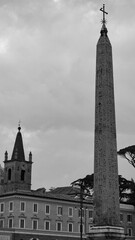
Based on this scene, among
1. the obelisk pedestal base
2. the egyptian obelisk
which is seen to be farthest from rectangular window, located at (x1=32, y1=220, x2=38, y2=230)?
the egyptian obelisk

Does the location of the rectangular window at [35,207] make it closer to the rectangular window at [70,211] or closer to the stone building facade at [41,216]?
the stone building facade at [41,216]

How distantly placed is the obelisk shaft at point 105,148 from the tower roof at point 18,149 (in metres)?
53.3

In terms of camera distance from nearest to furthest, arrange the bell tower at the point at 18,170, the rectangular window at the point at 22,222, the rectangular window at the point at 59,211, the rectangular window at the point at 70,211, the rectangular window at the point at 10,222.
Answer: the rectangular window at the point at 22,222 → the rectangular window at the point at 10,222 → the rectangular window at the point at 59,211 → the rectangular window at the point at 70,211 → the bell tower at the point at 18,170

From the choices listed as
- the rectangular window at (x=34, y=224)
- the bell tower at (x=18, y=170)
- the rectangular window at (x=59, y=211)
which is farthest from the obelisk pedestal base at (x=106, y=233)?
the bell tower at (x=18, y=170)

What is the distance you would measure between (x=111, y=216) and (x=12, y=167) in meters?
55.0

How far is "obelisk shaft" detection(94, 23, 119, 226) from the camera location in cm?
2414

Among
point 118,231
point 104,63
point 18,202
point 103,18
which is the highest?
→ point 103,18

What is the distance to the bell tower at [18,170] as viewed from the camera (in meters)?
77.1

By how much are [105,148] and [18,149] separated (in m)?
55.0

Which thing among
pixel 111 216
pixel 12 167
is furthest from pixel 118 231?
pixel 12 167

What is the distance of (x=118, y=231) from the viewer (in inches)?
941

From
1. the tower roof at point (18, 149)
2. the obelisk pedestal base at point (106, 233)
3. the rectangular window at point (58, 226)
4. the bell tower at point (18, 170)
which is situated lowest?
the obelisk pedestal base at point (106, 233)

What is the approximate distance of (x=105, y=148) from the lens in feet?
80.8

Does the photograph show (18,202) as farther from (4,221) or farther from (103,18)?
(103,18)
